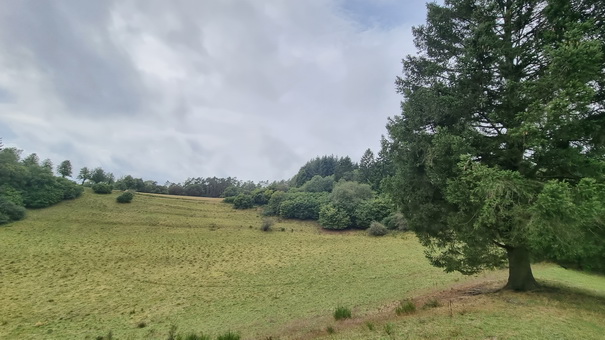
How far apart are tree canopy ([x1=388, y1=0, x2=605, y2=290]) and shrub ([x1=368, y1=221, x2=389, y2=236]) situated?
114ft

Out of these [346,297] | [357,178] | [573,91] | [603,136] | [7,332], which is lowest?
[7,332]

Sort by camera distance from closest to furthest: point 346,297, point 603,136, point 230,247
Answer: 1. point 603,136
2. point 346,297
3. point 230,247

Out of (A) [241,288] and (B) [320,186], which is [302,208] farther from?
(A) [241,288]

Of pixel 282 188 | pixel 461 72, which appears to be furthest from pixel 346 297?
pixel 282 188

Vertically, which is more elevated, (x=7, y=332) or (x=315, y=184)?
(x=315, y=184)

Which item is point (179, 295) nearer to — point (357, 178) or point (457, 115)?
point (457, 115)

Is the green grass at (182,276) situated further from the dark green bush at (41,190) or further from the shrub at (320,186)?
the shrub at (320,186)

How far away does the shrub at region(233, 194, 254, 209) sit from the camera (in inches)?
2717

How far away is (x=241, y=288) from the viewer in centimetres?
1978

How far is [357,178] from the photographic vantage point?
77375 millimetres

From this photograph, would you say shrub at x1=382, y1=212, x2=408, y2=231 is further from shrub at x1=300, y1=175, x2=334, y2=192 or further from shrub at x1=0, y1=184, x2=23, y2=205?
shrub at x1=0, y1=184, x2=23, y2=205

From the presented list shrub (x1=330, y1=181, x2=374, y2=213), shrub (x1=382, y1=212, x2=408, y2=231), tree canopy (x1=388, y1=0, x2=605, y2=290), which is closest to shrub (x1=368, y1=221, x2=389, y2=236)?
shrub (x1=382, y1=212, x2=408, y2=231)

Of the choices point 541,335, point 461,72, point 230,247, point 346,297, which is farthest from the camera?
point 230,247

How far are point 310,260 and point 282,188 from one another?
199ft
